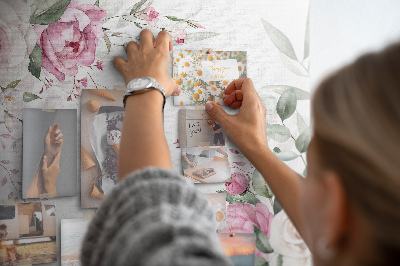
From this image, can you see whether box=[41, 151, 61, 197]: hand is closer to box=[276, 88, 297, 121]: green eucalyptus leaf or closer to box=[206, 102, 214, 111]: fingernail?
box=[206, 102, 214, 111]: fingernail

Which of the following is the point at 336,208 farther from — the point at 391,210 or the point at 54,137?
the point at 54,137

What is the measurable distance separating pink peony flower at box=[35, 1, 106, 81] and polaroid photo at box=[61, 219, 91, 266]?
328 mm

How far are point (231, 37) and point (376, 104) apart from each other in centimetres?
55

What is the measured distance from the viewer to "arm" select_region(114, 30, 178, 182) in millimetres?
527

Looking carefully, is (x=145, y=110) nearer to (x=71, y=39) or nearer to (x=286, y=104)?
(x=71, y=39)

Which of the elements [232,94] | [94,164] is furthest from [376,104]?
[94,164]

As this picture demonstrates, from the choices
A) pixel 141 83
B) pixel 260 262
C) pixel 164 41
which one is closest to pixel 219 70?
pixel 164 41

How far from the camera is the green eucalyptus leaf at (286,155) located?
33.4 inches

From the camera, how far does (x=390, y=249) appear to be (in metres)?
0.31

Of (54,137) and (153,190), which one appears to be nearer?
(153,190)

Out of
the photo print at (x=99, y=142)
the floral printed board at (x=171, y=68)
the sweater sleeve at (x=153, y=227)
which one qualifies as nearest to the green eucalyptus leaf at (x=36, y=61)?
the floral printed board at (x=171, y=68)

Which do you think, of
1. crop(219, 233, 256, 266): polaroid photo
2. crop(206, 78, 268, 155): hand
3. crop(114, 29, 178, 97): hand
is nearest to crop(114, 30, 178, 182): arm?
crop(114, 29, 178, 97): hand

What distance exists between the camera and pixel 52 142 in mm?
734

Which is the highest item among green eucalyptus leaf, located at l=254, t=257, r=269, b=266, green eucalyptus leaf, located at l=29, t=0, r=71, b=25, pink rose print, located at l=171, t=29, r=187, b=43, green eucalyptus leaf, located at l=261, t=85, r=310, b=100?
green eucalyptus leaf, located at l=29, t=0, r=71, b=25
